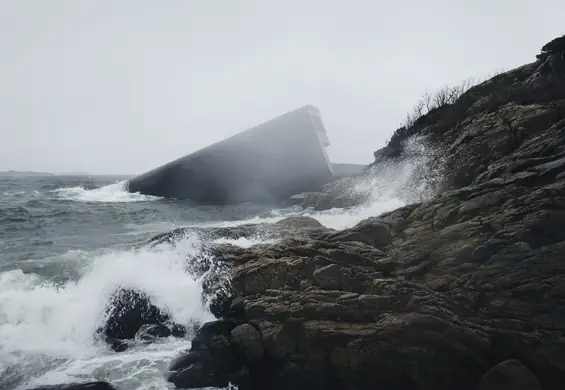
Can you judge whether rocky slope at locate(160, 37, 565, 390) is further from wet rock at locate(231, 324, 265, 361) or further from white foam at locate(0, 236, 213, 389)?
white foam at locate(0, 236, 213, 389)

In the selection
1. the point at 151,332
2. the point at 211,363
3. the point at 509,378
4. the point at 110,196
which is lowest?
the point at 509,378

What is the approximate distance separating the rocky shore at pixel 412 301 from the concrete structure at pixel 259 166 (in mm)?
28060

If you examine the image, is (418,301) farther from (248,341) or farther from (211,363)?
(211,363)

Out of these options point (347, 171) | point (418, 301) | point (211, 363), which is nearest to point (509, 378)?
point (418, 301)

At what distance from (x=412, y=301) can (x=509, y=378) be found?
2072mm

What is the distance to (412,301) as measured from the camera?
8.55 m

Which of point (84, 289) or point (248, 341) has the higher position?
point (84, 289)

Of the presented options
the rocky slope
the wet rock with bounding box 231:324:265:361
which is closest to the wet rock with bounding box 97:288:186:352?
the rocky slope

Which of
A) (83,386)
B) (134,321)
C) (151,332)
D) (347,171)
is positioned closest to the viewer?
(83,386)

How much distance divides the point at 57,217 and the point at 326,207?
1812 cm

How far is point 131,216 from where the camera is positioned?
28938 millimetres

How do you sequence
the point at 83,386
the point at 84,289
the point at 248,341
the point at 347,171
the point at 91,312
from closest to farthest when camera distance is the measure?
the point at 83,386
the point at 248,341
the point at 91,312
the point at 84,289
the point at 347,171

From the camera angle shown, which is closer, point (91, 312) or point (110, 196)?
point (91, 312)

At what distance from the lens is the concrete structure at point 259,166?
40.2 metres
